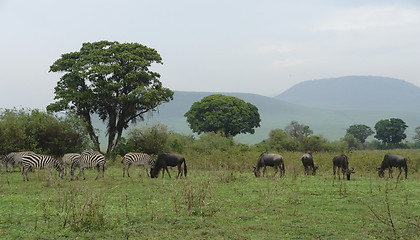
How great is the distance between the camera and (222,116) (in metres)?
65.9

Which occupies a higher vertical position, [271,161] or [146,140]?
[146,140]

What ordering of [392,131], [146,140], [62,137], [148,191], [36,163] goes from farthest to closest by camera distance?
[392,131]
[146,140]
[62,137]
[36,163]
[148,191]

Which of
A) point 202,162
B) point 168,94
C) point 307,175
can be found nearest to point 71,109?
point 168,94

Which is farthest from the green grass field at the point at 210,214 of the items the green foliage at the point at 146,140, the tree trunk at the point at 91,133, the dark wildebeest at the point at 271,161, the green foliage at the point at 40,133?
the tree trunk at the point at 91,133

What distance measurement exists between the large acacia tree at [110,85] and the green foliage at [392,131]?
62313 millimetres

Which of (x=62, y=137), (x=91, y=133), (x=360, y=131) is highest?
(x=360, y=131)

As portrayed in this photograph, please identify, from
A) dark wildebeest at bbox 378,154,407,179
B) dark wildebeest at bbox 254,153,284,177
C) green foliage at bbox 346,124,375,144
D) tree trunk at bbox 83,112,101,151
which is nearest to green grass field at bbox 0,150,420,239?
dark wildebeest at bbox 254,153,284,177

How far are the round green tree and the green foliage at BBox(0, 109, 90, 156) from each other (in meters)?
33.8

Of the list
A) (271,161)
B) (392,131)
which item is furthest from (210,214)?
(392,131)

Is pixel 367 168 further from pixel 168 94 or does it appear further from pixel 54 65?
pixel 54 65

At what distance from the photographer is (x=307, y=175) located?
23359 millimetres

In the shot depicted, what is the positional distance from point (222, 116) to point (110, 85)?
107 ft

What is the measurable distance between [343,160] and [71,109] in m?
27.4

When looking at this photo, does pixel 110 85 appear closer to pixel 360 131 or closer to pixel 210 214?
pixel 210 214
